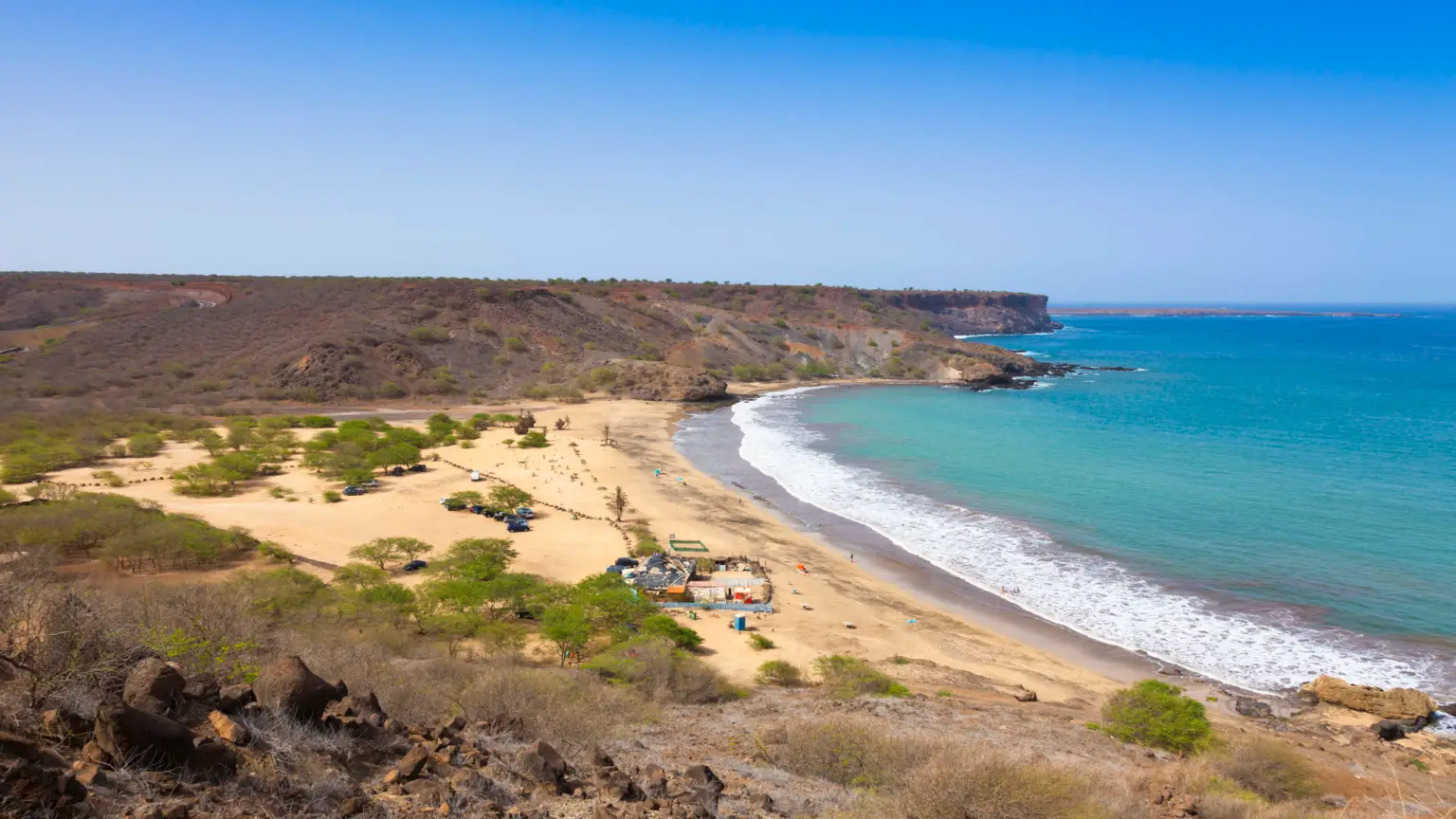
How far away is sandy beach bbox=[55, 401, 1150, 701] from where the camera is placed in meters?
20.8

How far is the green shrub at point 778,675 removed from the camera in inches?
719

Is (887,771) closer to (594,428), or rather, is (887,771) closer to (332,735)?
(332,735)

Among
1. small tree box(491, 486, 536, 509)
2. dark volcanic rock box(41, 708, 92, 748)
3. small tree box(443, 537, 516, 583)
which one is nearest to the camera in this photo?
dark volcanic rock box(41, 708, 92, 748)

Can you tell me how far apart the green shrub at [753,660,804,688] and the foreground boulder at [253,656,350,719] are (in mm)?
11389

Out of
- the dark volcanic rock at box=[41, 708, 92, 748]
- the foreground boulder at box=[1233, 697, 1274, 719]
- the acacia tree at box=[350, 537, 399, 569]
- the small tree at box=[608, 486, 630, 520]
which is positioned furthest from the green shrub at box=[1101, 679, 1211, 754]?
the acacia tree at box=[350, 537, 399, 569]

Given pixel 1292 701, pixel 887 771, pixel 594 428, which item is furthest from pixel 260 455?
pixel 1292 701

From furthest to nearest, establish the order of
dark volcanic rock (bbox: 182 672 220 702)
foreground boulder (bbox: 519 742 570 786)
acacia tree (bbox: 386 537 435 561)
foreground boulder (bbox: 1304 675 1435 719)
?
acacia tree (bbox: 386 537 435 561)
foreground boulder (bbox: 1304 675 1435 719)
foreground boulder (bbox: 519 742 570 786)
dark volcanic rock (bbox: 182 672 220 702)

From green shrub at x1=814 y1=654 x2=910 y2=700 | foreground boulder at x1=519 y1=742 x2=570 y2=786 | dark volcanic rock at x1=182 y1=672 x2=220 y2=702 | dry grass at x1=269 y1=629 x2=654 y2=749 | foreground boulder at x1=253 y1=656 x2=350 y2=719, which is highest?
dark volcanic rock at x1=182 y1=672 x2=220 y2=702

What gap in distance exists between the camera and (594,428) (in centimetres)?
5772

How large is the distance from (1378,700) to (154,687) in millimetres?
24649

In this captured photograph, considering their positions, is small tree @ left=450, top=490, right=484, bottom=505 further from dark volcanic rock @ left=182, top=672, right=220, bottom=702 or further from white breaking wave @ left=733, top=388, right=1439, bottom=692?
dark volcanic rock @ left=182, top=672, right=220, bottom=702

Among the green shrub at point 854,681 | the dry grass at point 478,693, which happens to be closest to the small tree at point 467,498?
the dry grass at point 478,693

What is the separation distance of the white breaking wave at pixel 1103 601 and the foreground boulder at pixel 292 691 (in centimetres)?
2170

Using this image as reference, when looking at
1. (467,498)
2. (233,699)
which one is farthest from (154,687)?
(467,498)
